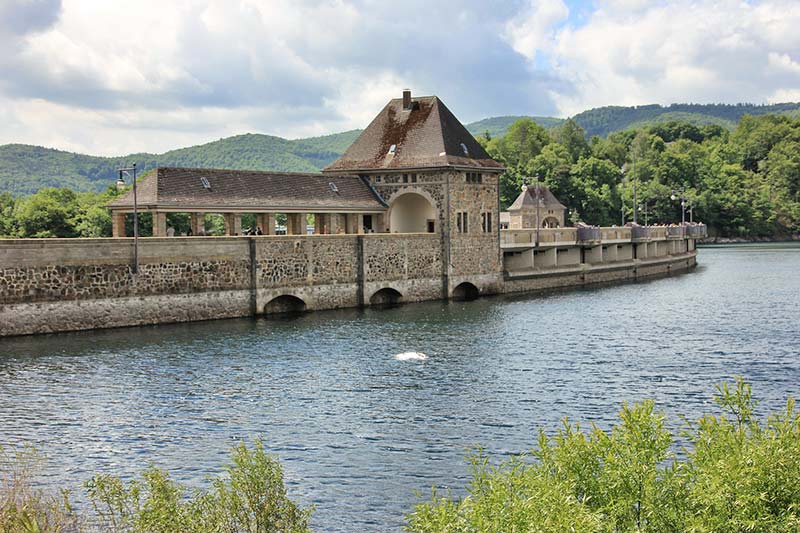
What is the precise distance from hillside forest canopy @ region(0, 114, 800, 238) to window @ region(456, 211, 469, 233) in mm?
47380

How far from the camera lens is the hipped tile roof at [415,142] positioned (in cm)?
5747

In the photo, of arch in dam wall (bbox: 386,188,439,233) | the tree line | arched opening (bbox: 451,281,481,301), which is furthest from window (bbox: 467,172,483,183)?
the tree line

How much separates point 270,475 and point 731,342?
2919 cm

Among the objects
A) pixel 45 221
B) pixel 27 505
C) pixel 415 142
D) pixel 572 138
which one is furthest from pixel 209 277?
pixel 572 138

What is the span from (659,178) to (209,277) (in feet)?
404

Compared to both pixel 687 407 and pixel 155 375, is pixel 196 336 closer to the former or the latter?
pixel 155 375

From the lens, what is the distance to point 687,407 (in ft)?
87.2

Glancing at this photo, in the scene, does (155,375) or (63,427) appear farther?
(155,375)

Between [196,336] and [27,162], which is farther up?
[27,162]

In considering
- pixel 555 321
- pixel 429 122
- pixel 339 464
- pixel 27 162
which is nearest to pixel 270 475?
pixel 339 464

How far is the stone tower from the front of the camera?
5700 centimetres

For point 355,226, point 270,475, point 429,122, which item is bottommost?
point 270,475

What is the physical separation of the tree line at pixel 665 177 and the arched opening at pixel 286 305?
6974 centimetres

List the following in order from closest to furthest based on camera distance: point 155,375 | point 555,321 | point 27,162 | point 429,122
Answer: point 155,375
point 555,321
point 429,122
point 27,162
